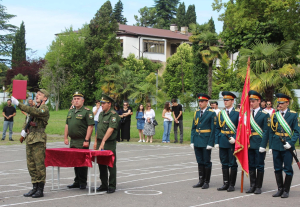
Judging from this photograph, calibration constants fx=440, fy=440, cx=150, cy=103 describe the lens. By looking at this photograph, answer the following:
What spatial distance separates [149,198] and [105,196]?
0.94m

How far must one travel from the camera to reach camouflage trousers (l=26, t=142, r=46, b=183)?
8.86 m

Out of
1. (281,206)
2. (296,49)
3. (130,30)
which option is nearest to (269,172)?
(281,206)

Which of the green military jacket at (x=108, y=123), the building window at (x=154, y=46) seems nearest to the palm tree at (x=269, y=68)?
the green military jacket at (x=108, y=123)

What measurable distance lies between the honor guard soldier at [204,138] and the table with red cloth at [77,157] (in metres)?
2.04

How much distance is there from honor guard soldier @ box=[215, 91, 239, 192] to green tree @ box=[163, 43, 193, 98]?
51695 millimetres

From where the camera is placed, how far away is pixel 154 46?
70250mm

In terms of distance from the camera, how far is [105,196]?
29.5 ft

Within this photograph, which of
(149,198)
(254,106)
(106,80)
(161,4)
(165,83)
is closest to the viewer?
(149,198)

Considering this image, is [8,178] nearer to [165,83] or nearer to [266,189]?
[266,189]

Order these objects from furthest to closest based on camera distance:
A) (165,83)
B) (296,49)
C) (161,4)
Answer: (161,4), (165,83), (296,49)

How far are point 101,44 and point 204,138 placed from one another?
52061mm

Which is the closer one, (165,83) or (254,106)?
(254,106)

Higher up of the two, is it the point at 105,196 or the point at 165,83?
the point at 165,83

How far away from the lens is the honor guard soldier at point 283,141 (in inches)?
352
